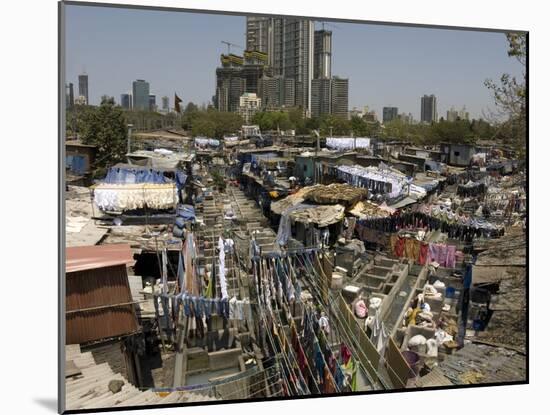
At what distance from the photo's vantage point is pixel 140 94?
4410 millimetres

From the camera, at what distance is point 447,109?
16.8 feet

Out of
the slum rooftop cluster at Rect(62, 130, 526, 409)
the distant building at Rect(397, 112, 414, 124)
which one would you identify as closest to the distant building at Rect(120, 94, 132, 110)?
the slum rooftop cluster at Rect(62, 130, 526, 409)

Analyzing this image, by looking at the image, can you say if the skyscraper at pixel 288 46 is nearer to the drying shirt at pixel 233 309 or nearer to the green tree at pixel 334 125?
the green tree at pixel 334 125

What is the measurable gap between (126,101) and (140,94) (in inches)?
4.6

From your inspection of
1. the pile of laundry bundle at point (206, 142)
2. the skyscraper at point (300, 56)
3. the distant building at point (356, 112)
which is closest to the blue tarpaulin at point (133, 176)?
the pile of laundry bundle at point (206, 142)

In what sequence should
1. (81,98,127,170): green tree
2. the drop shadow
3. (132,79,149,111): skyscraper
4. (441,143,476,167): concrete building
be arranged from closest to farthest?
the drop shadow
(81,98,127,170): green tree
(132,79,149,111): skyscraper
(441,143,476,167): concrete building

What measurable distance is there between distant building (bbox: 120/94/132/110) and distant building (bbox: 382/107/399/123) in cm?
207

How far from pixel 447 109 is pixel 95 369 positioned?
11.6 feet

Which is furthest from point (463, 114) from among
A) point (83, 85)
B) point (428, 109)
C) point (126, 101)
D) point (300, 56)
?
point (83, 85)

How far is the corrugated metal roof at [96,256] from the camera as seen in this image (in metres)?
4.16

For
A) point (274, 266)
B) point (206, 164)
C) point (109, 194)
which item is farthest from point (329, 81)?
point (109, 194)

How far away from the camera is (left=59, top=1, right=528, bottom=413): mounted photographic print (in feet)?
14.2

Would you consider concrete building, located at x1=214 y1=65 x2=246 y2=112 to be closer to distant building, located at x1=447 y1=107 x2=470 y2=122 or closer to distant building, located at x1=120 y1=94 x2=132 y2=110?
distant building, located at x1=120 y1=94 x2=132 y2=110

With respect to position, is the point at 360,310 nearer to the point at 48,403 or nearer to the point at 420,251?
the point at 420,251
